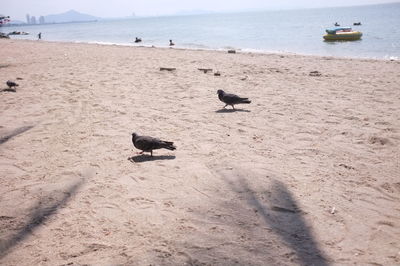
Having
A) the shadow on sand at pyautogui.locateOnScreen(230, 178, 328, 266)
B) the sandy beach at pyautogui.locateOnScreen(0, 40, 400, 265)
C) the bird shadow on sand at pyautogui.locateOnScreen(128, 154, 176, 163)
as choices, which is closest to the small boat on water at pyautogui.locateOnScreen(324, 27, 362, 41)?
the sandy beach at pyautogui.locateOnScreen(0, 40, 400, 265)

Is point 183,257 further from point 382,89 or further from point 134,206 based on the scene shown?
point 382,89

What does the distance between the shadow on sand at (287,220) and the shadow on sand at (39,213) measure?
2.18 m

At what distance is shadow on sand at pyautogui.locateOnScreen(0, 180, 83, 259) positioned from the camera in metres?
3.01

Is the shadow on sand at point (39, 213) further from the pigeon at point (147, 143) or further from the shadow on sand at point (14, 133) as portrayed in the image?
the shadow on sand at point (14, 133)

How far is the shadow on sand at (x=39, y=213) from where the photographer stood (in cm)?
301

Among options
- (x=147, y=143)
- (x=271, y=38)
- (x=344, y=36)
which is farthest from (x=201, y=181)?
(x=271, y=38)

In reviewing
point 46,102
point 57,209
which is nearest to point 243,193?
point 57,209

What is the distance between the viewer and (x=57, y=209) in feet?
11.7

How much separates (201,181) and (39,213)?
204 cm

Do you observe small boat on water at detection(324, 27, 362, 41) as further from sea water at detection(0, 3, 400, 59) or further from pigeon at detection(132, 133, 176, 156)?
pigeon at detection(132, 133, 176, 156)

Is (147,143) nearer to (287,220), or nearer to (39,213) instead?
(39,213)

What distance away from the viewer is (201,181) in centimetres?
418

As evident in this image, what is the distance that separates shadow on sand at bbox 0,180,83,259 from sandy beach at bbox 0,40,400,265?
0.06ft

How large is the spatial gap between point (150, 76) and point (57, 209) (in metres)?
9.05
